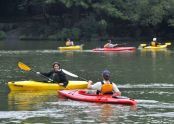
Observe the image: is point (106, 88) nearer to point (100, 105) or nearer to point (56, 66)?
point (100, 105)

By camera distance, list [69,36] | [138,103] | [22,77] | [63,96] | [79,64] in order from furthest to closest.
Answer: [69,36], [79,64], [22,77], [63,96], [138,103]

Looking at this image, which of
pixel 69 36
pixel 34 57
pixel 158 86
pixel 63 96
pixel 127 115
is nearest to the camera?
pixel 127 115

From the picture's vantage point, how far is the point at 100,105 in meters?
22.0

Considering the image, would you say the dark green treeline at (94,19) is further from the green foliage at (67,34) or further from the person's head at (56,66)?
the person's head at (56,66)

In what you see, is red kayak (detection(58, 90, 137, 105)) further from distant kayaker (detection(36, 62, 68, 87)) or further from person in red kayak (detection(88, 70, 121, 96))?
distant kayaker (detection(36, 62, 68, 87))

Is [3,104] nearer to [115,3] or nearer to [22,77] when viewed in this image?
[22,77]

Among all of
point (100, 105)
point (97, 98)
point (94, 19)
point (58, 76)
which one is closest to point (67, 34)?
point (94, 19)

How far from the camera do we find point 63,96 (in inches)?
951

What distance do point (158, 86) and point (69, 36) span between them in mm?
43744

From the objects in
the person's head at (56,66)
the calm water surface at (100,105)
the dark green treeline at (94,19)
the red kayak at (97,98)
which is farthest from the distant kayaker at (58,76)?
the dark green treeline at (94,19)

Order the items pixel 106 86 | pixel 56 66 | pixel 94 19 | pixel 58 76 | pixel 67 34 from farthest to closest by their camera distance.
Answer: pixel 94 19, pixel 67 34, pixel 58 76, pixel 56 66, pixel 106 86

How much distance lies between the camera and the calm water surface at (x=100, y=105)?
19.5 meters

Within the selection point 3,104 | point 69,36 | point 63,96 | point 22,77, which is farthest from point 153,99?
point 69,36

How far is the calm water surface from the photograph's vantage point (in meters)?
19.5
